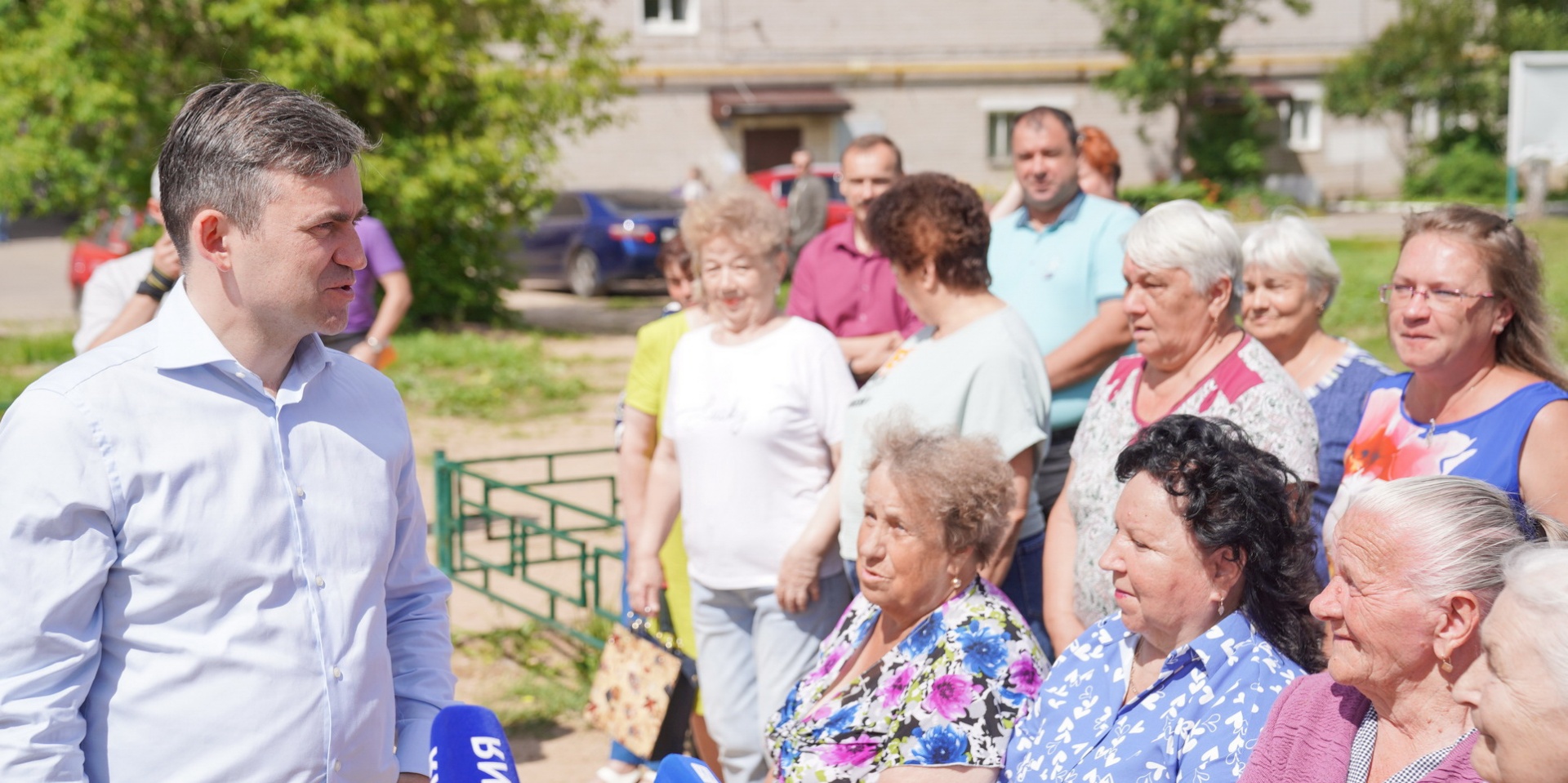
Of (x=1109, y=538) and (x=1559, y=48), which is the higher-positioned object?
(x=1559, y=48)

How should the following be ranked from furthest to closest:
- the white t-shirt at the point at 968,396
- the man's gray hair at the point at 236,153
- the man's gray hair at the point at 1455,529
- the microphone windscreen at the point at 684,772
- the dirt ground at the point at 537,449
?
the dirt ground at the point at 537,449 → the white t-shirt at the point at 968,396 → the man's gray hair at the point at 1455,529 → the man's gray hair at the point at 236,153 → the microphone windscreen at the point at 684,772

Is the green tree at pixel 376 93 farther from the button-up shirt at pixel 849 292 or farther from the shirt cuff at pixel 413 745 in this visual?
the shirt cuff at pixel 413 745

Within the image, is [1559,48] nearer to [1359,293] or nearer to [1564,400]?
[1359,293]

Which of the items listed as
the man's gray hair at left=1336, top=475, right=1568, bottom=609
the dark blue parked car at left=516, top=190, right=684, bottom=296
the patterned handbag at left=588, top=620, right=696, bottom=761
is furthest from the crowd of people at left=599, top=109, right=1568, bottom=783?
the dark blue parked car at left=516, top=190, right=684, bottom=296

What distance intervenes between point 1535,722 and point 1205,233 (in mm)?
1725

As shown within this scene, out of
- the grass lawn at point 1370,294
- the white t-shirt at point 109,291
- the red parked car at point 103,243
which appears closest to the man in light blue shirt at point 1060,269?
the white t-shirt at point 109,291

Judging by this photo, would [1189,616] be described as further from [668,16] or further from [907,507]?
[668,16]

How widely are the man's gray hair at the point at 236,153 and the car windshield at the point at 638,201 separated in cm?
1556

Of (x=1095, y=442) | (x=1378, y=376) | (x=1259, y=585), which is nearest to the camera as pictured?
(x=1259, y=585)

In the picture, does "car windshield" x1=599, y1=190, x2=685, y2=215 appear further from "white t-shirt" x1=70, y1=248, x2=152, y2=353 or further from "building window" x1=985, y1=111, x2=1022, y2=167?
"building window" x1=985, y1=111, x2=1022, y2=167

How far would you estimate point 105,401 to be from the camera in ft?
6.15

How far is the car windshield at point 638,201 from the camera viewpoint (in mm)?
17703

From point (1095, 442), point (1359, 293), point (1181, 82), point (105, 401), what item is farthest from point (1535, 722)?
point (1181, 82)

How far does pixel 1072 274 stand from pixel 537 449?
19.6 ft
